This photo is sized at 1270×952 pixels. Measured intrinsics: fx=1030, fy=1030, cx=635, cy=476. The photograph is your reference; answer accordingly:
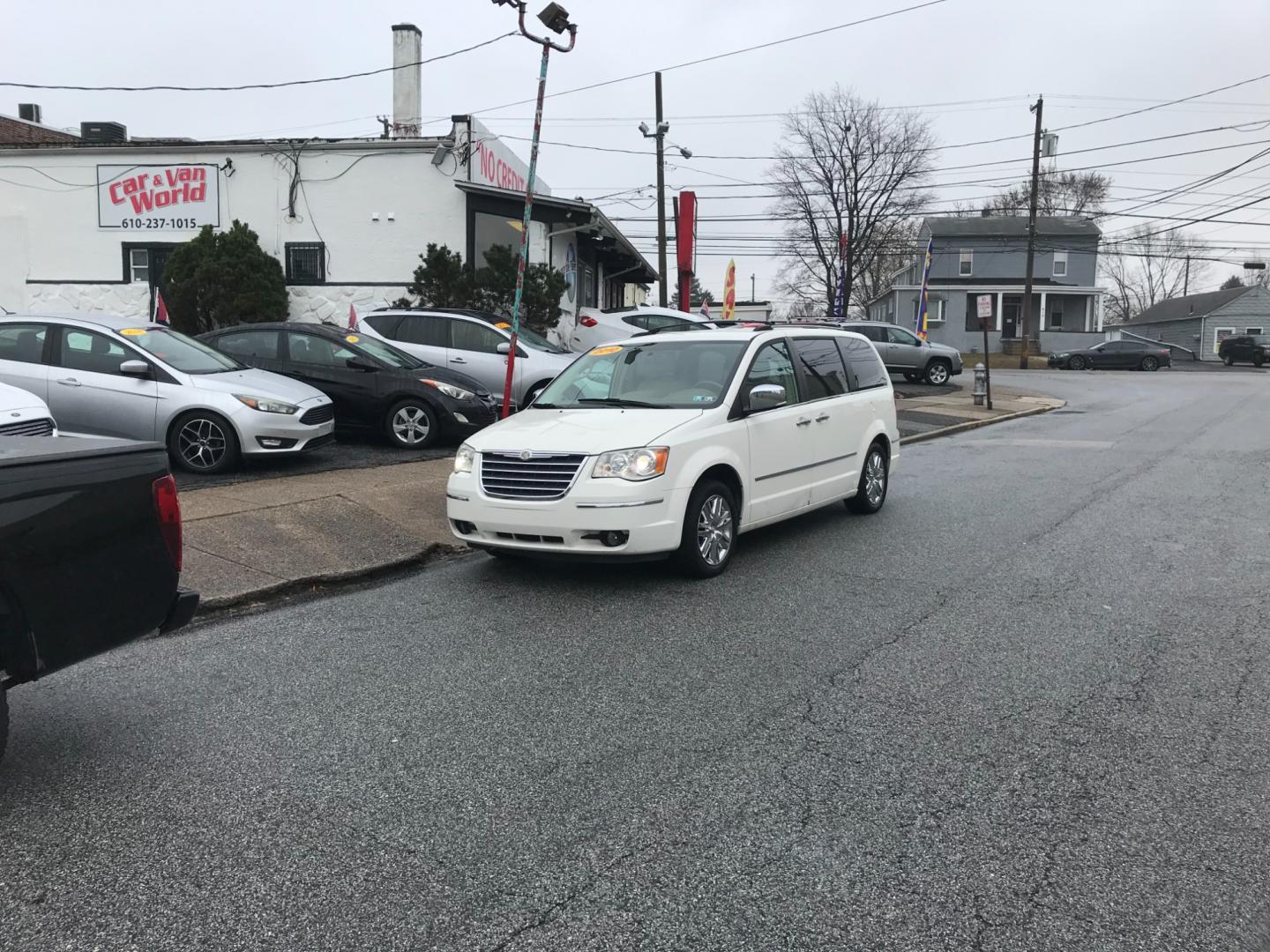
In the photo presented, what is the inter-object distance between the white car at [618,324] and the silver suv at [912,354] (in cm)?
919

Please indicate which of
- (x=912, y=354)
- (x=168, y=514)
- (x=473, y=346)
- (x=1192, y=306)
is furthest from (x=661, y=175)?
(x=1192, y=306)

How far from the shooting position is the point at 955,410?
68.7ft

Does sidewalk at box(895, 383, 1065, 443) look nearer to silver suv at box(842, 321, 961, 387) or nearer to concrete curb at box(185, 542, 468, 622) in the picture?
silver suv at box(842, 321, 961, 387)

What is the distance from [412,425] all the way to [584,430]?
5.78 m

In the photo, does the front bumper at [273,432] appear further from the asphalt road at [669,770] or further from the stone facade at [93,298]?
the stone facade at [93,298]

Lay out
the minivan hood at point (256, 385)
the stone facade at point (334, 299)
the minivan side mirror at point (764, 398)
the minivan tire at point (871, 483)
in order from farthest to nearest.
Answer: the stone facade at point (334, 299) < the minivan hood at point (256, 385) < the minivan tire at point (871, 483) < the minivan side mirror at point (764, 398)

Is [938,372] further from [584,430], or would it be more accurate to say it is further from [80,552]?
[80,552]

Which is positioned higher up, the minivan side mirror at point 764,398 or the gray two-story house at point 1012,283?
the gray two-story house at point 1012,283

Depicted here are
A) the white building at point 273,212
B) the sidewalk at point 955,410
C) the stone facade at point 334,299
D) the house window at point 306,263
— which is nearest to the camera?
the sidewalk at point 955,410

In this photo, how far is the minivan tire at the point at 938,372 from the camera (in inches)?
1107

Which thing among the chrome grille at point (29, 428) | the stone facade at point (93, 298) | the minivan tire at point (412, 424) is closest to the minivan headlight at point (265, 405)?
the minivan tire at point (412, 424)

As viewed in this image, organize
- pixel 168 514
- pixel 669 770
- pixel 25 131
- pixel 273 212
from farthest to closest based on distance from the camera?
pixel 25 131 < pixel 273 212 < pixel 168 514 < pixel 669 770

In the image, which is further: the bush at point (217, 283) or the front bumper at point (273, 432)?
the bush at point (217, 283)

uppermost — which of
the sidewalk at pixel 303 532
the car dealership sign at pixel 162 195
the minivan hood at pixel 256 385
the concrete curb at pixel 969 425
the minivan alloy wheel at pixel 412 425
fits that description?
the car dealership sign at pixel 162 195
